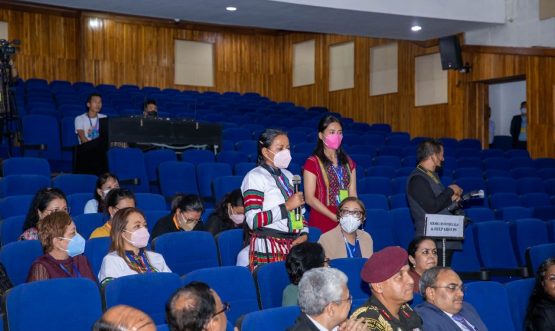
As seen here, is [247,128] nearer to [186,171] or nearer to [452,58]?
[186,171]

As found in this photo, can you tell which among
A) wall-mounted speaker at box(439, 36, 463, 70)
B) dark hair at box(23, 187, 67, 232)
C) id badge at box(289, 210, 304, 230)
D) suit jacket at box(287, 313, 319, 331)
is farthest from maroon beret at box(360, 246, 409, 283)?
wall-mounted speaker at box(439, 36, 463, 70)

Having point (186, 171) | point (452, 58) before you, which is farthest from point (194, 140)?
point (452, 58)

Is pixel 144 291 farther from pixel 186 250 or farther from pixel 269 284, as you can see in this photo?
pixel 186 250

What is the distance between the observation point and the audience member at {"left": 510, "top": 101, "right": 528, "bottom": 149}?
12336 millimetres

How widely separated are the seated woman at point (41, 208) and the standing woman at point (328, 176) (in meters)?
1.48

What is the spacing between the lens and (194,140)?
809 cm

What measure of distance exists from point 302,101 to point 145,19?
12.1ft

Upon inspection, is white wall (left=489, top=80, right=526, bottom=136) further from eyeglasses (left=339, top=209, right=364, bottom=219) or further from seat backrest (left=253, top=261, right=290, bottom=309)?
seat backrest (left=253, top=261, right=290, bottom=309)

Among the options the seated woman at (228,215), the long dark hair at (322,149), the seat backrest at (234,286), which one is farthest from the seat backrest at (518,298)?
the seated woman at (228,215)

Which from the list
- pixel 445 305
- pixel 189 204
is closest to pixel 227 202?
pixel 189 204

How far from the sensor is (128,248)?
3.73 meters

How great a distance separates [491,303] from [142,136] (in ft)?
15.1

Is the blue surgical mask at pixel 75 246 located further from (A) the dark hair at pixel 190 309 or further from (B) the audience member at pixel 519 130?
(B) the audience member at pixel 519 130

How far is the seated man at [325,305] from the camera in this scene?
111 inches
